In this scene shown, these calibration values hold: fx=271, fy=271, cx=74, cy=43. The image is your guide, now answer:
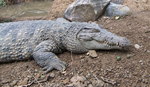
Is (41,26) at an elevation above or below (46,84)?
above

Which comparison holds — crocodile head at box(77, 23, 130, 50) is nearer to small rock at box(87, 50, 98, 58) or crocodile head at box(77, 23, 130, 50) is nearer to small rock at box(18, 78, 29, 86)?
small rock at box(87, 50, 98, 58)

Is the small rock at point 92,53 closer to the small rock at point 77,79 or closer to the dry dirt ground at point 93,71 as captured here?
the dry dirt ground at point 93,71

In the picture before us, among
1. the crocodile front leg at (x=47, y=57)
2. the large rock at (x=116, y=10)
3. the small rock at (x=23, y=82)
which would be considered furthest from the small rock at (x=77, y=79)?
the large rock at (x=116, y=10)

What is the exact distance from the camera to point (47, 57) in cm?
375

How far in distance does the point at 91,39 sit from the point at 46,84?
100 cm

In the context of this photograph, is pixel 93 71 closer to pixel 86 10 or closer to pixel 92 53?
pixel 92 53

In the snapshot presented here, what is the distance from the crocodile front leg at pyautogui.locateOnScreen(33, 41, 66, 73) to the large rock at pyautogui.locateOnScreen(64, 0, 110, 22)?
1671 mm

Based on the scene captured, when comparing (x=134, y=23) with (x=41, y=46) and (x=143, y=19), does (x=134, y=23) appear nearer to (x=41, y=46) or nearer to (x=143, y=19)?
(x=143, y=19)

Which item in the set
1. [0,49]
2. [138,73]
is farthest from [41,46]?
[138,73]

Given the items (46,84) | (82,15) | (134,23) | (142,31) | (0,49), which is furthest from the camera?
(82,15)

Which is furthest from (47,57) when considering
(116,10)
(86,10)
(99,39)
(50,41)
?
(116,10)

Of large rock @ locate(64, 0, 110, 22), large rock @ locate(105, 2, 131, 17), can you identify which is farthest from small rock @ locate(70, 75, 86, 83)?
large rock @ locate(105, 2, 131, 17)

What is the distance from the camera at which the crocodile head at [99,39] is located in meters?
Answer: 3.72

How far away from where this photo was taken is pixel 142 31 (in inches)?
180
